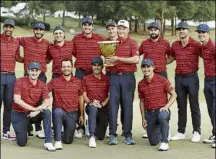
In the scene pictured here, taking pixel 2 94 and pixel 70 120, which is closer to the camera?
pixel 70 120

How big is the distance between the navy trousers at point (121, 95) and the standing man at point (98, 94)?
8.7 inches

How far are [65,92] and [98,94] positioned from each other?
616 mm

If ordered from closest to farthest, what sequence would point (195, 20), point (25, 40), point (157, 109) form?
1. point (157, 109)
2. point (25, 40)
3. point (195, 20)

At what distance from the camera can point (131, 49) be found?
8078 millimetres

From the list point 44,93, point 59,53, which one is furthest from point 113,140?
point 59,53

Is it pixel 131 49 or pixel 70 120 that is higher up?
pixel 131 49

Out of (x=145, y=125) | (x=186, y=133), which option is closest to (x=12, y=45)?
(x=145, y=125)

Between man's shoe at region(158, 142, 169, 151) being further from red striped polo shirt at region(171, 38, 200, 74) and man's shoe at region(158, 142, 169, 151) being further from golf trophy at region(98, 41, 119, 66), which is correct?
golf trophy at region(98, 41, 119, 66)

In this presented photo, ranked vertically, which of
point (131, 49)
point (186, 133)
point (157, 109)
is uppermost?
point (131, 49)

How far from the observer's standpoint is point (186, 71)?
8.21 metres

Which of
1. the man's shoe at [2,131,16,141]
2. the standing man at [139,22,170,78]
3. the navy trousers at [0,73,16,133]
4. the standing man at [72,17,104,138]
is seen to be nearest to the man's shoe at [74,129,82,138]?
the standing man at [72,17,104,138]

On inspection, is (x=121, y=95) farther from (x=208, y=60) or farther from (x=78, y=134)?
(x=208, y=60)

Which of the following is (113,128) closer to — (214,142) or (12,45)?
(214,142)

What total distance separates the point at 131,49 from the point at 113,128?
138 centimetres
